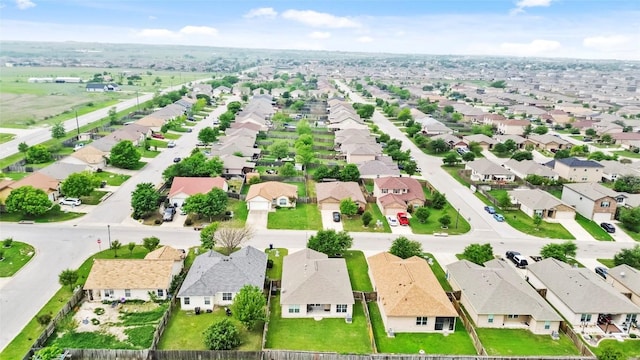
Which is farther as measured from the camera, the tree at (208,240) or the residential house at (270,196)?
the residential house at (270,196)

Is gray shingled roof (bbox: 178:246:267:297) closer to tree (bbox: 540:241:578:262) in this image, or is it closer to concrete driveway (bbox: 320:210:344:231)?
concrete driveway (bbox: 320:210:344:231)

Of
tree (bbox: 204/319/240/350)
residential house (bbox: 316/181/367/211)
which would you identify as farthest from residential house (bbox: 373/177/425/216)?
tree (bbox: 204/319/240/350)

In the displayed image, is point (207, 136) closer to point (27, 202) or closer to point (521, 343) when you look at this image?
point (27, 202)

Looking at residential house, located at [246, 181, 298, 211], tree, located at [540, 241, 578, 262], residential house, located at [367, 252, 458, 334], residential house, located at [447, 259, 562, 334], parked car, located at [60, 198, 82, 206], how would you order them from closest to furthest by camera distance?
residential house, located at [367, 252, 458, 334], residential house, located at [447, 259, 562, 334], tree, located at [540, 241, 578, 262], parked car, located at [60, 198, 82, 206], residential house, located at [246, 181, 298, 211]

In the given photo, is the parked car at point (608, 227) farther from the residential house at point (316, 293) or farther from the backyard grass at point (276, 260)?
the backyard grass at point (276, 260)

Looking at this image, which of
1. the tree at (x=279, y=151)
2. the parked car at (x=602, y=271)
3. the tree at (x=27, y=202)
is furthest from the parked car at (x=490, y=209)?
the tree at (x=27, y=202)

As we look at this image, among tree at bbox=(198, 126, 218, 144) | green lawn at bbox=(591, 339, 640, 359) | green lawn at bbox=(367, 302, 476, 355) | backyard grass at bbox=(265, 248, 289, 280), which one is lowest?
green lawn at bbox=(367, 302, 476, 355)
